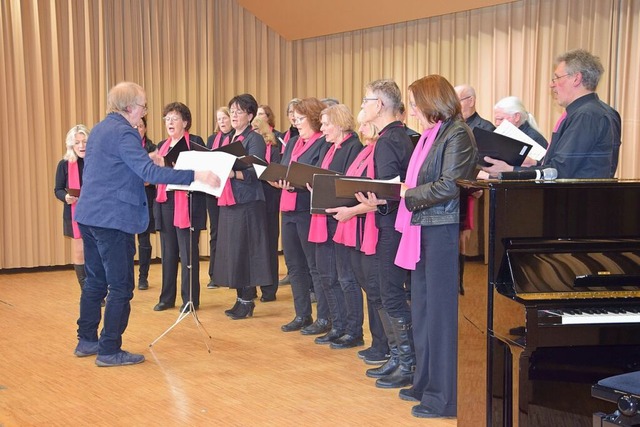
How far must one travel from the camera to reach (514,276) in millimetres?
2770

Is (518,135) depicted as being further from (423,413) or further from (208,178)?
(208,178)

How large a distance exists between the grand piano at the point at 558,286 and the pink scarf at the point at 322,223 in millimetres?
2159

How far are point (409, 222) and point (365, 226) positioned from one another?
0.66 meters

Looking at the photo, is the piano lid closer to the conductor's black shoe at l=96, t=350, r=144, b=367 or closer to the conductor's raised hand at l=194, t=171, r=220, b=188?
the conductor's raised hand at l=194, t=171, r=220, b=188

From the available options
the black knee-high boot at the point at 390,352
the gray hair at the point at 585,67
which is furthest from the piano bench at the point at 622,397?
the black knee-high boot at the point at 390,352

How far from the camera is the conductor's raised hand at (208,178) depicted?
4.59 metres

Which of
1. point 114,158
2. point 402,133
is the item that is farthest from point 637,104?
point 114,158

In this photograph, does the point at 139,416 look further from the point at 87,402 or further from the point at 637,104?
the point at 637,104

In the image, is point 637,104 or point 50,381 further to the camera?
point 637,104

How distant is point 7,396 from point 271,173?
2.08 metres

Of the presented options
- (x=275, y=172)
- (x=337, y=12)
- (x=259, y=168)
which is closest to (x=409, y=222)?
(x=275, y=172)

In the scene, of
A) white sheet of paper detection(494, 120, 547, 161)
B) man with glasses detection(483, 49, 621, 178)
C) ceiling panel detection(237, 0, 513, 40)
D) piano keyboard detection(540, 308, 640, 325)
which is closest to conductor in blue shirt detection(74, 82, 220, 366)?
white sheet of paper detection(494, 120, 547, 161)

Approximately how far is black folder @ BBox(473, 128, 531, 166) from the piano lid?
115 centimetres

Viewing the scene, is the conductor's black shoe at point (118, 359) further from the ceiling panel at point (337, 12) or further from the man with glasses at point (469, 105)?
the ceiling panel at point (337, 12)
